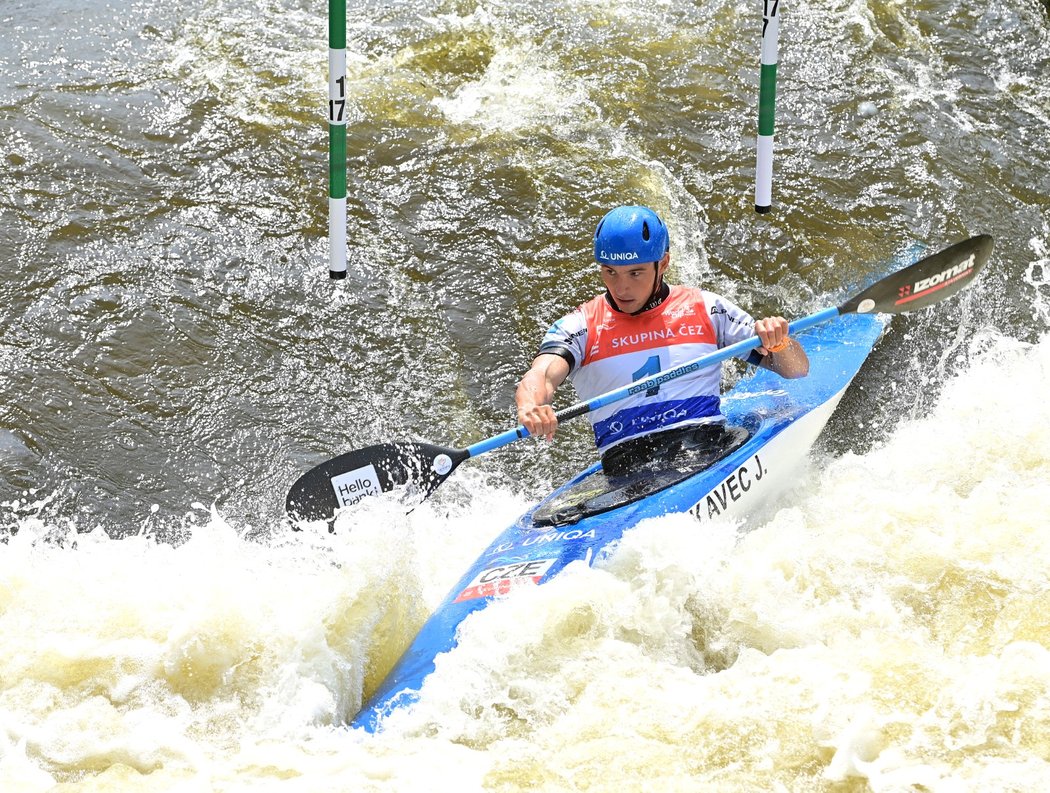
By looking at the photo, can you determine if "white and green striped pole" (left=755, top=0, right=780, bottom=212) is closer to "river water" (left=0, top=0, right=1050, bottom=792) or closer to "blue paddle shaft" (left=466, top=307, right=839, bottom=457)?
"river water" (left=0, top=0, right=1050, bottom=792)

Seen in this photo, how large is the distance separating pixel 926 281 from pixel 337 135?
103 inches

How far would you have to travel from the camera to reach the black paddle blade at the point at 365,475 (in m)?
4.55

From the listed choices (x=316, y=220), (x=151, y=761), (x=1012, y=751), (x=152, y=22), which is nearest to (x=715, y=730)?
(x=1012, y=751)

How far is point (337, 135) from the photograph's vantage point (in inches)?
216

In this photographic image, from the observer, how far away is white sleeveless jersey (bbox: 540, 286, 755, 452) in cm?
470

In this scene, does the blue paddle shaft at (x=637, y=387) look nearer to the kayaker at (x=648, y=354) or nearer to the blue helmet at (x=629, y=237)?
the kayaker at (x=648, y=354)

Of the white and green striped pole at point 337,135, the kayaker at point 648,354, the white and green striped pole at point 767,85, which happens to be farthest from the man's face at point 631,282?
the white and green striped pole at point 767,85

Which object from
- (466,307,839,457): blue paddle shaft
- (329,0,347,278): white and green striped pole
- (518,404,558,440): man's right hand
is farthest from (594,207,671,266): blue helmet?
(329,0,347,278): white and green striped pole

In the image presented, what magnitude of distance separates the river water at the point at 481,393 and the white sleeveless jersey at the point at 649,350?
57 cm

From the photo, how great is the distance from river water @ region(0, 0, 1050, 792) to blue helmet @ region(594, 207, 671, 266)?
1.00 metres

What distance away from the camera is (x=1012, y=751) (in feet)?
11.0

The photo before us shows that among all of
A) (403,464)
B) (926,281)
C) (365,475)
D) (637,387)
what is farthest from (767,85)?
(365,475)

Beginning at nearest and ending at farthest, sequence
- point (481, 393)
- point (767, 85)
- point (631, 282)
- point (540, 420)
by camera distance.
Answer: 1. point (540, 420)
2. point (631, 282)
3. point (481, 393)
4. point (767, 85)

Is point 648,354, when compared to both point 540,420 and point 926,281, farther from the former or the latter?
point 926,281
